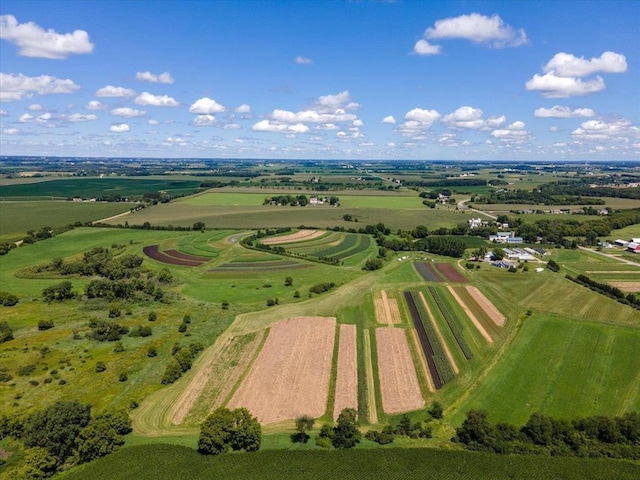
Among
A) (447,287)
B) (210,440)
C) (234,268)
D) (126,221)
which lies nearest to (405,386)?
(210,440)

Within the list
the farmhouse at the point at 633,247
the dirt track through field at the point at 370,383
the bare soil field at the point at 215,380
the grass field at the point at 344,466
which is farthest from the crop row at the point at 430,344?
the farmhouse at the point at 633,247

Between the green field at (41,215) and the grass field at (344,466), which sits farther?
the green field at (41,215)

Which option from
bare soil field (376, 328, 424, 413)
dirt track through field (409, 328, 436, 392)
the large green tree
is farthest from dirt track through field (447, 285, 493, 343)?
the large green tree

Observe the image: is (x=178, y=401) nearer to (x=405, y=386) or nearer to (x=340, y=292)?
(x=405, y=386)

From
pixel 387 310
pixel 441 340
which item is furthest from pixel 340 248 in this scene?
pixel 441 340

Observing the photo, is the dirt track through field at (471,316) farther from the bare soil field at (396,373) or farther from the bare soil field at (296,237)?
the bare soil field at (296,237)

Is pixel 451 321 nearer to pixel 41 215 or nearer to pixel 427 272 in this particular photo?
pixel 427 272

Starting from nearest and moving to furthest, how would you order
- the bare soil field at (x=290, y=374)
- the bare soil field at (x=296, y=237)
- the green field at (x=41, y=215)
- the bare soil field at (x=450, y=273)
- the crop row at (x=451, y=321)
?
1. the bare soil field at (x=290, y=374)
2. the crop row at (x=451, y=321)
3. the bare soil field at (x=450, y=273)
4. the bare soil field at (x=296, y=237)
5. the green field at (x=41, y=215)
